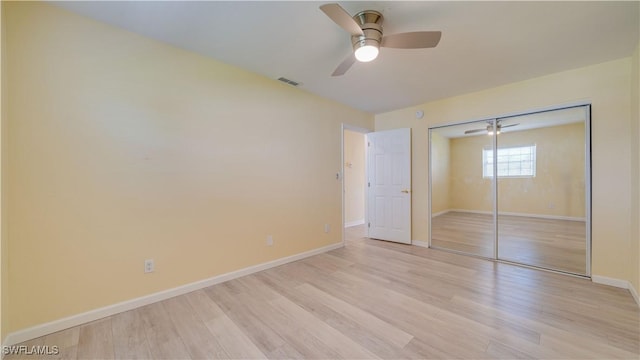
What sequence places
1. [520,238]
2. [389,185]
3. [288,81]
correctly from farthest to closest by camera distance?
[389,185] < [520,238] < [288,81]

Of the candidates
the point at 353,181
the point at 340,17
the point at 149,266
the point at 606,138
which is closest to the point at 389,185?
the point at 353,181

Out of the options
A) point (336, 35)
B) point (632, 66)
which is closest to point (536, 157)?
point (632, 66)

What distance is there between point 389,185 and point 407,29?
285 centimetres

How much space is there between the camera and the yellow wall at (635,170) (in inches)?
90.0

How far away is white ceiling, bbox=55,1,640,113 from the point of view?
1.82m

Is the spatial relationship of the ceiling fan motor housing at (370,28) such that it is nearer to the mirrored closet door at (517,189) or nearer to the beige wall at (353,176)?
the mirrored closet door at (517,189)

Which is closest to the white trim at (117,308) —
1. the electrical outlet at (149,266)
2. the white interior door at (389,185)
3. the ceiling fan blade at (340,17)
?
the electrical outlet at (149,266)

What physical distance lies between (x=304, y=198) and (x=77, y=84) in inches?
104

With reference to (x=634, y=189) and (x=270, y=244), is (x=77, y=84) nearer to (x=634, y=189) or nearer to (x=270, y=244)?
(x=270, y=244)

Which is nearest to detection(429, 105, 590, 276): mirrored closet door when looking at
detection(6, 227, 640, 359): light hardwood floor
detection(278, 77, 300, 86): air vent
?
detection(6, 227, 640, 359): light hardwood floor

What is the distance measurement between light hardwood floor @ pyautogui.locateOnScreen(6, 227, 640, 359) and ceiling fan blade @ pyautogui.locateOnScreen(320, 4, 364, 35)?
2262 millimetres

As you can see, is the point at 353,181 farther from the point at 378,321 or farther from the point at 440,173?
the point at 378,321

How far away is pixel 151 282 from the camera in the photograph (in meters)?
2.28

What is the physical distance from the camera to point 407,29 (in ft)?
6.78
